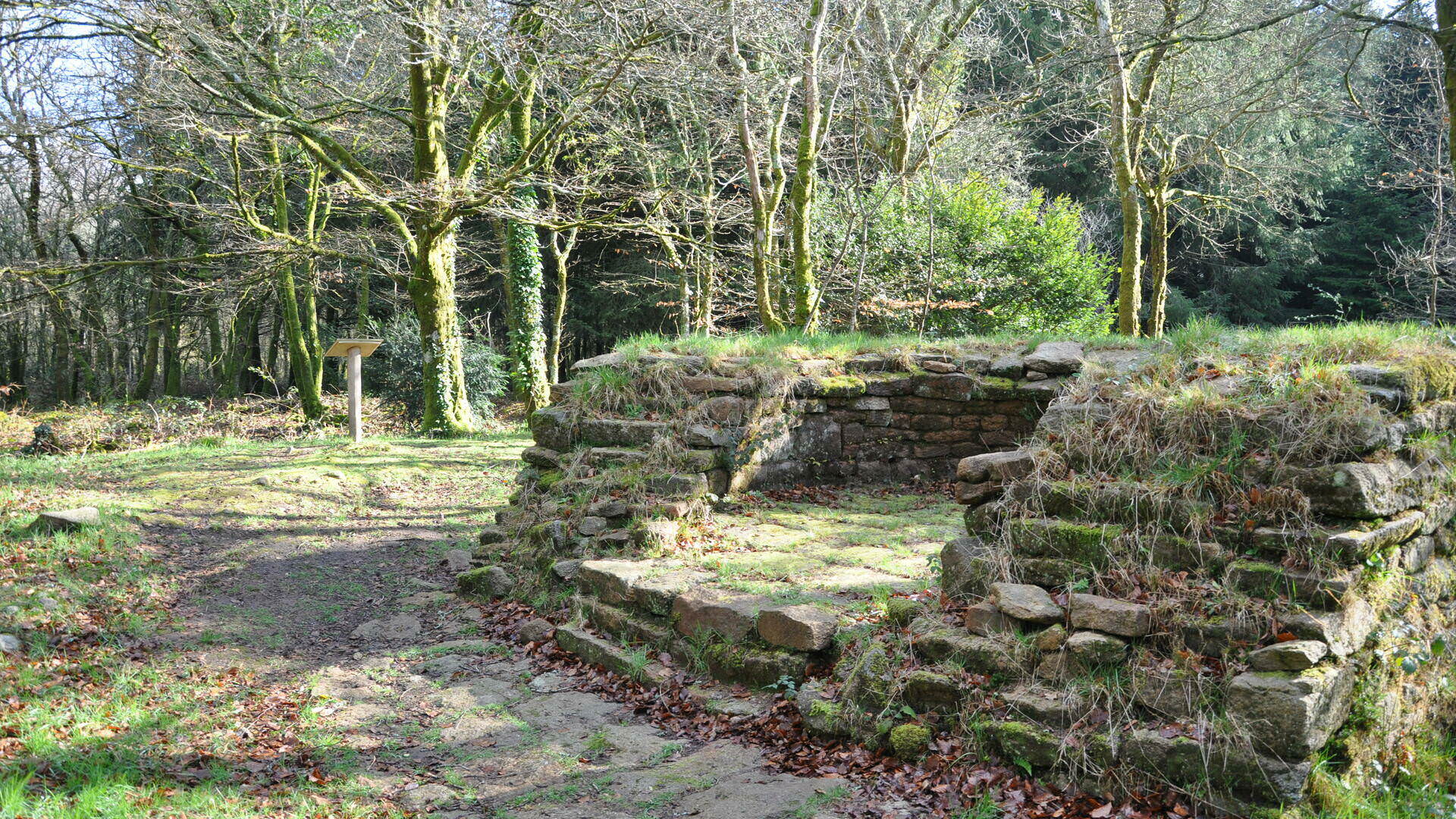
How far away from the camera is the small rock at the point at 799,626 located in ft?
14.8

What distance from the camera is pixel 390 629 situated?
6.20 meters

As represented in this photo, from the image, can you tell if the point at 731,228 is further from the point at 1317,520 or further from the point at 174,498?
the point at 1317,520

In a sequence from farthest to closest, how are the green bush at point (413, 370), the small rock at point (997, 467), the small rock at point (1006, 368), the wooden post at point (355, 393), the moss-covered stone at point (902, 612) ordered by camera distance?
the green bush at point (413, 370) → the wooden post at point (355, 393) → the small rock at point (1006, 368) → the small rock at point (997, 467) → the moss-covered stone at point (902, 612)

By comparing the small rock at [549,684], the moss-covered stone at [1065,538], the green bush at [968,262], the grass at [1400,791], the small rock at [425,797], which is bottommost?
the small rock at [549,684]

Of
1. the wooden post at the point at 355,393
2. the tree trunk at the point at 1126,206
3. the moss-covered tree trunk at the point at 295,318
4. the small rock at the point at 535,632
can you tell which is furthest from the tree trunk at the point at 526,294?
the small rock at the point at 535,632

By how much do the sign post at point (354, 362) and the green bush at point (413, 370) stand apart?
4.85 m

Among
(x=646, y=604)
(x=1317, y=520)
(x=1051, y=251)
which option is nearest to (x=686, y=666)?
(x=646, y=604)

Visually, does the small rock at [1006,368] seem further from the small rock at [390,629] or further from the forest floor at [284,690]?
the small rock at [390,629]

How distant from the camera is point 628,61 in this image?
33.0ft

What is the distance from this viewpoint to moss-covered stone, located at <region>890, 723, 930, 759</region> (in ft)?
12.7

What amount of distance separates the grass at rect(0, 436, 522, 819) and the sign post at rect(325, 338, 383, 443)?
2.16 meters

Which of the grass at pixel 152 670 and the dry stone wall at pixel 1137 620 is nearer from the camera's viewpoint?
the dry stone wall at pixel 1137 620

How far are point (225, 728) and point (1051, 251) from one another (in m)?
13.3

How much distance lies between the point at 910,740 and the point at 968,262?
456 inches
